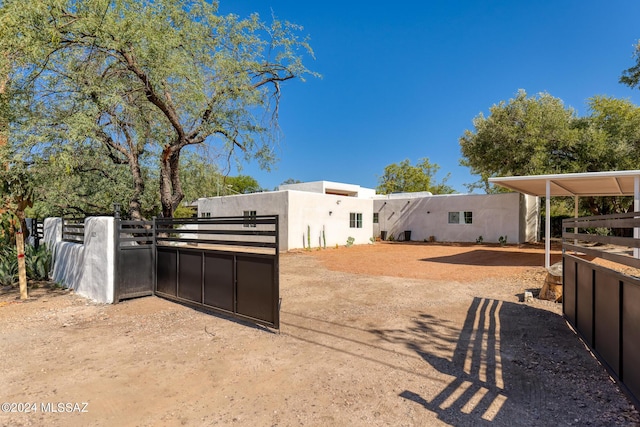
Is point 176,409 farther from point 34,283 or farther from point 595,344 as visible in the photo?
point 34,283

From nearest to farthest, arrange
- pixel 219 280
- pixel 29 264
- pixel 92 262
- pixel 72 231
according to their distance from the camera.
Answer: pixel 219 280 < pixel 92 262 < pixel 72 231 < pixel 29 264

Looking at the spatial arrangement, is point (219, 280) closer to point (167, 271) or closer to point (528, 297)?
point (167, 271)

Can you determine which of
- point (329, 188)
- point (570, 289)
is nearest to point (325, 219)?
point (329, 188)

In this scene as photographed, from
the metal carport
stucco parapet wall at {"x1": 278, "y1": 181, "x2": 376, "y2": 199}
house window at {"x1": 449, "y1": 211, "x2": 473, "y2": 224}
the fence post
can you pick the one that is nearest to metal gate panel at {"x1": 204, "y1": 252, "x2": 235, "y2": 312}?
the fence post

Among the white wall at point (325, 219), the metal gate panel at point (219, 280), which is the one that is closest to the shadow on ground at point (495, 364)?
the metal gate panel at point (219, 280)

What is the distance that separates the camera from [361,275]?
31.0ft

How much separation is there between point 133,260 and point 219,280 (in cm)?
236

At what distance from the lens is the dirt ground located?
8.72 ft

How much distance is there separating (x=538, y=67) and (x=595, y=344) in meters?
16.9

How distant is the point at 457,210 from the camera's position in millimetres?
19828

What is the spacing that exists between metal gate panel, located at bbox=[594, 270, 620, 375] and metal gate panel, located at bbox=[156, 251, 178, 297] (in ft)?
20.4

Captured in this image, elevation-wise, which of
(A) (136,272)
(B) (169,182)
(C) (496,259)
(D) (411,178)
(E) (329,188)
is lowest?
(C) (496,259)

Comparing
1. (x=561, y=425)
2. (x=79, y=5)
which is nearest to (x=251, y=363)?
(x=561, y=425)

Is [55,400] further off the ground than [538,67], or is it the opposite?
[538,67]
